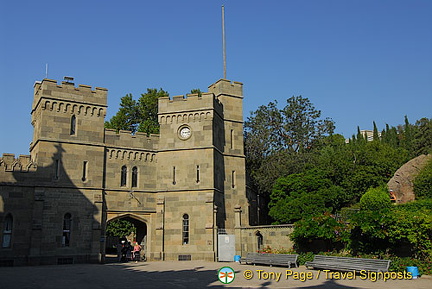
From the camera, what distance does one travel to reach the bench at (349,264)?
17.4m

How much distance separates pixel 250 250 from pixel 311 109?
64.6ft

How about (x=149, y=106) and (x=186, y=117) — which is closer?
(x=186, y=117)

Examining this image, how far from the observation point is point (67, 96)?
27.3 meters

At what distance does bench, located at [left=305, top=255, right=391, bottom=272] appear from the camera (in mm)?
17398

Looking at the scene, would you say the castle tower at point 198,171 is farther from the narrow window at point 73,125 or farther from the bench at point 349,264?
the bench at point 349,264

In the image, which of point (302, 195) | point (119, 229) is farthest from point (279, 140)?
point (119, 229)

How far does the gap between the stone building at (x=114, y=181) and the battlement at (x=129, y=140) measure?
70 millimetres

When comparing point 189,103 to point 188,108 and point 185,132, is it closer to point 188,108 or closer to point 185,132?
point 188,108

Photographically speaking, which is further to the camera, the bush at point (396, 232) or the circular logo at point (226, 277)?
the bush at point (396, 232)

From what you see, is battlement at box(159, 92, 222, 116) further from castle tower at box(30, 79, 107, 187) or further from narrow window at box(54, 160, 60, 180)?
narrow window at box(54, 160, 60, 180)

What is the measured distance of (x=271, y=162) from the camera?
124 feet

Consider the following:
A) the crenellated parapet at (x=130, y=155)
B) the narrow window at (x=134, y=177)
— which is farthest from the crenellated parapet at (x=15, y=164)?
the narrow window at (x=134, y=177)

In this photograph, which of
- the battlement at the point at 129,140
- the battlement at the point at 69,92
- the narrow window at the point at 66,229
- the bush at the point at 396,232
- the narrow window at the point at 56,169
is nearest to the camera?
the bush at the point at 396,232

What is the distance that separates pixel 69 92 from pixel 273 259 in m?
16.7
